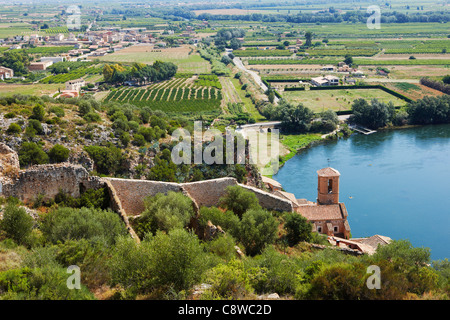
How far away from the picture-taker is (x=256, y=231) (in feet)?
39.4

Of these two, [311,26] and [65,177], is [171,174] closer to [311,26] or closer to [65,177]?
[65,177]

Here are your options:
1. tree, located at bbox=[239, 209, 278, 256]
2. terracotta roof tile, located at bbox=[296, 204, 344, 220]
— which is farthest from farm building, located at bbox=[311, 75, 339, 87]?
tree, located at bbox=[239, 209, 278, 256]

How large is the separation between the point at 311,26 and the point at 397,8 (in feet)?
121

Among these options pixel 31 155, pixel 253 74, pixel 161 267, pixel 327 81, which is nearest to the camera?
pixel 161 267

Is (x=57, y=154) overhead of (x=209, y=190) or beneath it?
overhead

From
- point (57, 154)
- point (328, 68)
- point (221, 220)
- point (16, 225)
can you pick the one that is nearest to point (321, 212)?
point (221, 220)

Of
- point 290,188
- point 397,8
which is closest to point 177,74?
point 290,188

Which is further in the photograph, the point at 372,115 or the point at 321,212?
the point at 372,115

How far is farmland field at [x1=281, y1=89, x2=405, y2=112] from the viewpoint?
45031mm

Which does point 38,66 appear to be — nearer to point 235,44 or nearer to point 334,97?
point 235,44

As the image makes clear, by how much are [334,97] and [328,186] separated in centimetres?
3005

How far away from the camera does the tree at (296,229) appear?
13.3m

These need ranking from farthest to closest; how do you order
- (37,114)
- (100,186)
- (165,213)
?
(37,114), (100,186), (165,213)

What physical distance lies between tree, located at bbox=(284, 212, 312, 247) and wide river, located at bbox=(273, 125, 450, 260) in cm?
928
